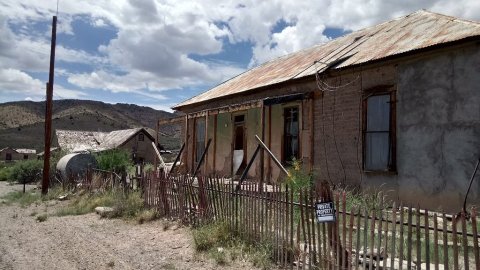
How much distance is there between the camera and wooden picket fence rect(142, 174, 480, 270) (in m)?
4.23

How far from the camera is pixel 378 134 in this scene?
963cm

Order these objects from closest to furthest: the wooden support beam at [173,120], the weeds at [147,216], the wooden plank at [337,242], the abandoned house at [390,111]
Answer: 1. the wooden plank at [337,242]
2. the abandoned house at [390,111]
3. the weeds at [147,216]
4. the wooden support beam at [173,120]

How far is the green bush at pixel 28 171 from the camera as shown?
26.3 m

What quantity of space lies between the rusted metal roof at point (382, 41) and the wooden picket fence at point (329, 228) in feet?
12.3

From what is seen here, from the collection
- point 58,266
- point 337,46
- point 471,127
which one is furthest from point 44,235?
point 337,46

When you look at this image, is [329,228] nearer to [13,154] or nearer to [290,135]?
[290,135]

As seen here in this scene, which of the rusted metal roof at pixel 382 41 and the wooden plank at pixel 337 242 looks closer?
the wooden plank at pixel 337 242

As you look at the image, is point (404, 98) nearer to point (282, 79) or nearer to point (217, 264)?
point (282, 79)

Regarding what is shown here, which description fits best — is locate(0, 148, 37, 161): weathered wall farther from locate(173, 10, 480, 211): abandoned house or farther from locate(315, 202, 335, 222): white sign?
locate(315, 202, 335, 222): white sign

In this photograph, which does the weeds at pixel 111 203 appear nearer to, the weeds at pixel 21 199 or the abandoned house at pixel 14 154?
the weeds at pixel 21 199

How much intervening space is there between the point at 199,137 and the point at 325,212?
43.1ft

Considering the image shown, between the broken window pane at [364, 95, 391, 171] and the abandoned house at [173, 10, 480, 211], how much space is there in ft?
0.07

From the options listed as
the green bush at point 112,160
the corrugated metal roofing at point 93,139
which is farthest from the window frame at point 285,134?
the corrugated metal roofing at point 93,139

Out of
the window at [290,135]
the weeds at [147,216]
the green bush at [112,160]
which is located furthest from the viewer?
the green bush at [112,160]
